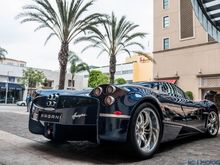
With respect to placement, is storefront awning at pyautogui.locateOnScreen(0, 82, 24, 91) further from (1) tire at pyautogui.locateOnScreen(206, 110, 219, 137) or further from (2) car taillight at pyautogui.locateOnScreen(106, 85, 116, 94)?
(2) car taillight at pyautogui.locateOnScreen(106, 85, 116, 94)

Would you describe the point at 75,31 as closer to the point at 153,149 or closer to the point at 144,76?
the point at 153,149

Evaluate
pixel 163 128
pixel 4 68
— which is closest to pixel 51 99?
pixel 163 128

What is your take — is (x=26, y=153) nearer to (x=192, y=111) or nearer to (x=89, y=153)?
(x=89, y=153)

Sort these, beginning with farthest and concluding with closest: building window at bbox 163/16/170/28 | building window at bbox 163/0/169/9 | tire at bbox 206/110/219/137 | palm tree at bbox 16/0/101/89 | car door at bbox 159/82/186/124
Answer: building window at bbox 163/0/169/9 < building window at bbox 163/16/170/28 < palm tree at bbox 16/0/101/89 < tire at bbox 206/110/219/137 < car door at bbox 159/82/186/124

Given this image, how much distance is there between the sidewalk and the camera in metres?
3.78

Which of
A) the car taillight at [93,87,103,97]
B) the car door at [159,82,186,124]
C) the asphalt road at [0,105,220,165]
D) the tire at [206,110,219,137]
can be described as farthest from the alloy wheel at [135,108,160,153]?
the tire at [206,110,219,137]

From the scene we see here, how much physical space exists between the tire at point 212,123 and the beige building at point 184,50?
23138 millimetres

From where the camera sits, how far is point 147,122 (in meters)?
4.36

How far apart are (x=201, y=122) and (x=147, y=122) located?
7.27 ft

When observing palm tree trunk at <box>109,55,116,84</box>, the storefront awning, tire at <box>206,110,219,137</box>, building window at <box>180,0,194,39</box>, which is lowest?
tire at <box>206,110,219,137</box>

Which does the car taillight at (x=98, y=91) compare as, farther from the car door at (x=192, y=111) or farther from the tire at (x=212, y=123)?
the tire at (x=212, y=123)

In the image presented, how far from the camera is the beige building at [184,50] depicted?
2923 centimetres

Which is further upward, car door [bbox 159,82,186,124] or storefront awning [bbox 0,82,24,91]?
storefront awning [bbox 0,82,24,91]

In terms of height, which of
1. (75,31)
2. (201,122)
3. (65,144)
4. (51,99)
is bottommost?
(65,144)
